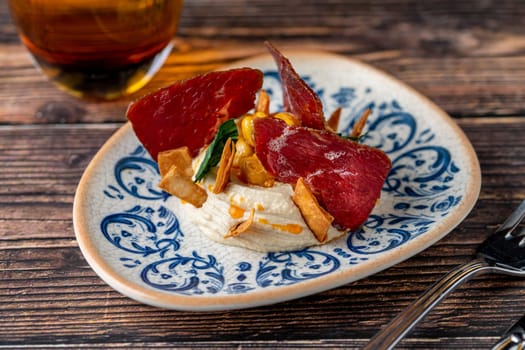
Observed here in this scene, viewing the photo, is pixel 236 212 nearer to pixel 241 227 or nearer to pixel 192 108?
pixel 241 227

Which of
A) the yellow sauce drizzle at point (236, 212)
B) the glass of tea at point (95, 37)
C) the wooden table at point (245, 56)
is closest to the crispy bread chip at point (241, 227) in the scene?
the yellow sauce drizzle at point (236, 212)

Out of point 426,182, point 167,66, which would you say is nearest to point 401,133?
point 426,182

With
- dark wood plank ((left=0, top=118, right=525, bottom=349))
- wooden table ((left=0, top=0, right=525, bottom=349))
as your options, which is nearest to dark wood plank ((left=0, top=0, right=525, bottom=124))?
wooden table ((left=0, top=0, right=525, bottom=349))

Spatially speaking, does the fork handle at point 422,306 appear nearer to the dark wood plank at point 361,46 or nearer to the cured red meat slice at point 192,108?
the cured red meat slice at point 192,108

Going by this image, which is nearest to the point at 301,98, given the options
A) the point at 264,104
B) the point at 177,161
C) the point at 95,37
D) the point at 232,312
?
the point at 264,104

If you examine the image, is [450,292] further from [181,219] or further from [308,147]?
[181,219]
